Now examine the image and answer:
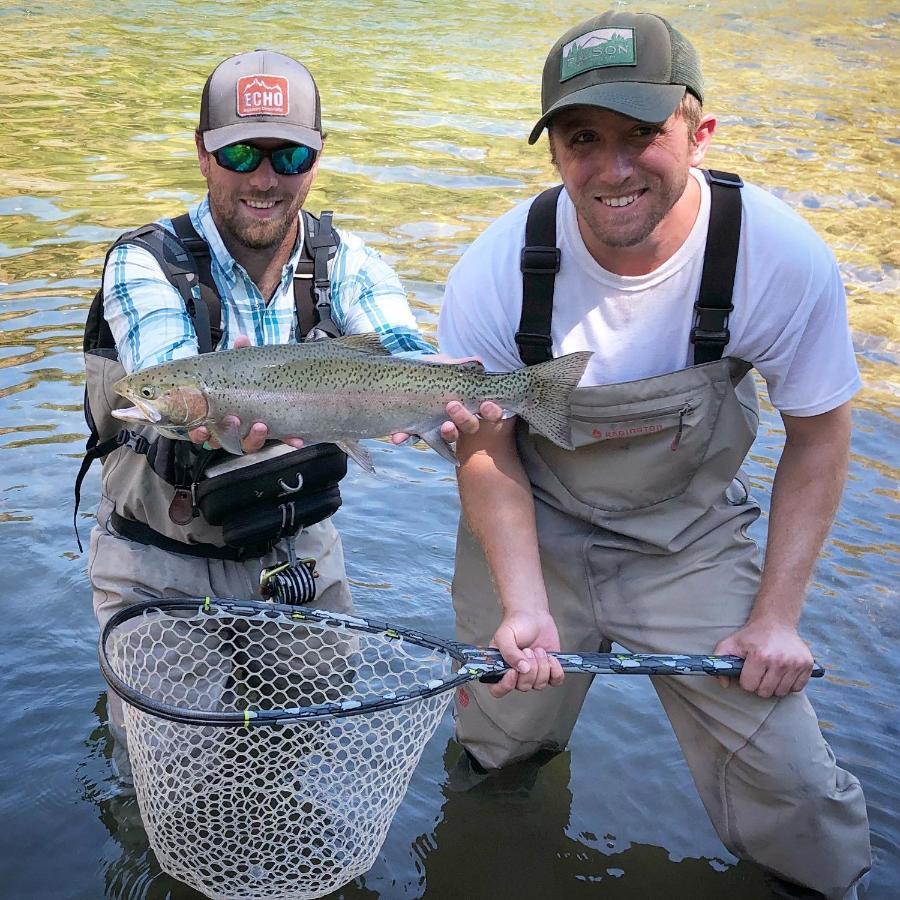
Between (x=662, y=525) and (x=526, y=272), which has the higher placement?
(x=526, y=272)

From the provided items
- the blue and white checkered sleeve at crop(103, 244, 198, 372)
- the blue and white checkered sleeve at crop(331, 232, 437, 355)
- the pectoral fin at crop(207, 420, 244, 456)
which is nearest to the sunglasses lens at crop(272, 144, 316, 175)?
the blue and white checkered sleeve at crop(331, 232, 437, 355)

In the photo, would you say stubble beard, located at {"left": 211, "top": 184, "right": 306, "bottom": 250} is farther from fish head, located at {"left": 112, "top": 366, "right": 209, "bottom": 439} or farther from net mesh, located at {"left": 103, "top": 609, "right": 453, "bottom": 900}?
net mesh, located at {"left": 103, "top": 609, "right": 453, "bottom": 900}

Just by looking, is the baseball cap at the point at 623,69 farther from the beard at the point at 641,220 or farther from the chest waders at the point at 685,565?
the chest waders at the point at 685,565

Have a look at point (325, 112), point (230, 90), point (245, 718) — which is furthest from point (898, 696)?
point (325, 112)

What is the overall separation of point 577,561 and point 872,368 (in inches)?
186

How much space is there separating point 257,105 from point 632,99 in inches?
51.2

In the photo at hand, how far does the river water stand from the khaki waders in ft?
1.32

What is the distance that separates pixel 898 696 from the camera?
16.5 feet

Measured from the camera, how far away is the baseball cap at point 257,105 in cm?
404

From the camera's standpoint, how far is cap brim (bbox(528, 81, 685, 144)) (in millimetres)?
3461

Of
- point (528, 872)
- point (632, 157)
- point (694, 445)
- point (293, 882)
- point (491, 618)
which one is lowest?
point (528, 872)

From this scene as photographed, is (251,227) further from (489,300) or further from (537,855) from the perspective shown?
(537,855)

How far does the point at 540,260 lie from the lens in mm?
3836

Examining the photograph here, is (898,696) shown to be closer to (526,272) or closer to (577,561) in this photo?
(577,561)
